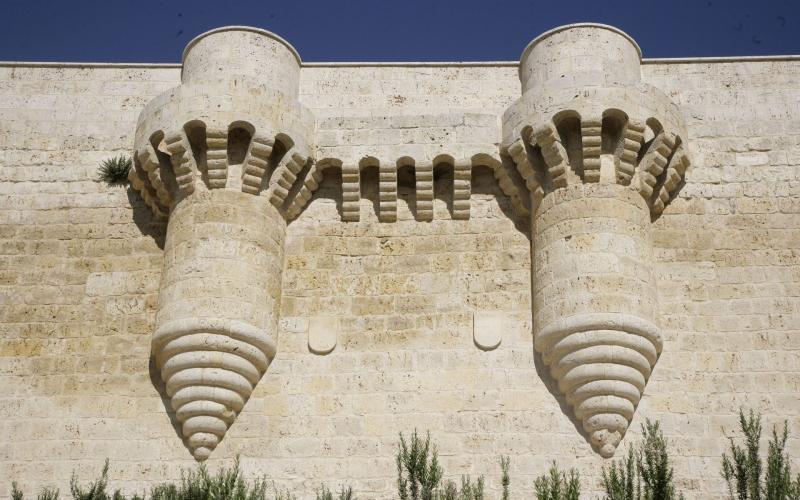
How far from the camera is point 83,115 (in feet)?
34.8

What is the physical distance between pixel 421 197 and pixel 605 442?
250 cm

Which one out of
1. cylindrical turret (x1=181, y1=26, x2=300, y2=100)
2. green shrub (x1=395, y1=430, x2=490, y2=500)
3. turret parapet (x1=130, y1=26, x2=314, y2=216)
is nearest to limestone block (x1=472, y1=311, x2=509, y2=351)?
green shrub (x1=395, y1=430, x2=490, y2=500)

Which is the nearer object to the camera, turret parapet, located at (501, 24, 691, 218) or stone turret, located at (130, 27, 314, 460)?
stone turret, located at (130, 27, 314, 460)

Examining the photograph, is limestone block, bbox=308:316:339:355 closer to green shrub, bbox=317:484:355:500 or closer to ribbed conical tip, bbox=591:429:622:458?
green shrub, bbox=317:484:355:500

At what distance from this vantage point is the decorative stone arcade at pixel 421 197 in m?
8.93

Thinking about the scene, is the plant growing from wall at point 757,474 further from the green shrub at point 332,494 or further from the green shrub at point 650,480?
Answer: the green shrub at point 332,494

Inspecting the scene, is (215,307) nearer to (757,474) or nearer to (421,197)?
(421,197)

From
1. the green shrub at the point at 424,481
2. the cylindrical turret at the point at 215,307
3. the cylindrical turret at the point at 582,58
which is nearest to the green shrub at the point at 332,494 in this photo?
the green shrub at the point at 424,481

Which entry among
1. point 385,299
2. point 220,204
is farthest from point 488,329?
point 220,204

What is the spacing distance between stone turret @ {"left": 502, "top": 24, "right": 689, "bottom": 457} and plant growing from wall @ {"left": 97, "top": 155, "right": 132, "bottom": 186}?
125 inches

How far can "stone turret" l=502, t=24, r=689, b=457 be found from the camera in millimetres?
→ 8844

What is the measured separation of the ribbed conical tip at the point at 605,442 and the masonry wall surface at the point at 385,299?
0.12 meters

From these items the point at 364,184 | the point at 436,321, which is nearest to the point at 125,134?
the point at 364,184

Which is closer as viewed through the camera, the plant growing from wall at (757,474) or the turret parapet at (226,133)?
the plant growing from wall at (757,474)
